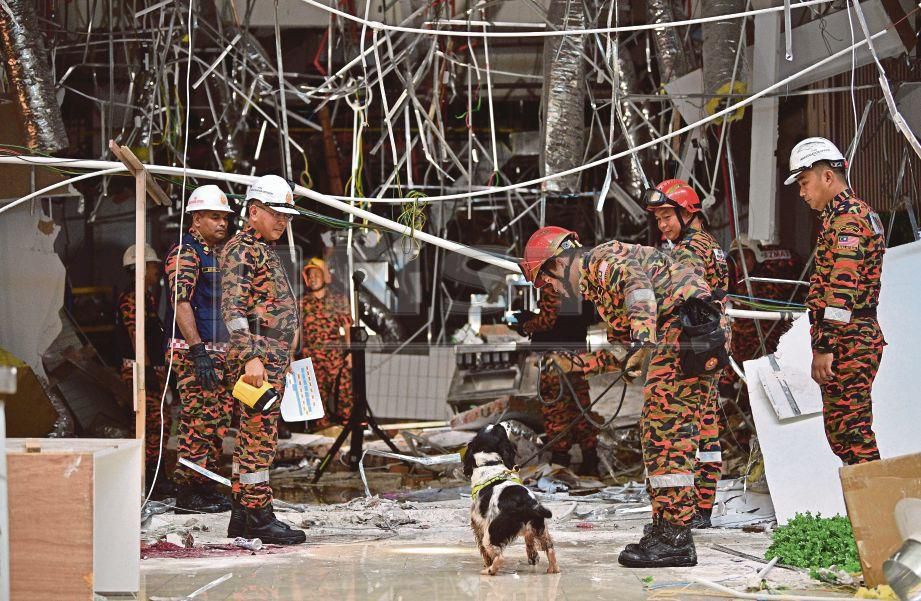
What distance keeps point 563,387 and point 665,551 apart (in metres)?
3.75

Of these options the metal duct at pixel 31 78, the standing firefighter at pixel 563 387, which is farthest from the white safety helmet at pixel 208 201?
the standing firefighter at pixel 563 387

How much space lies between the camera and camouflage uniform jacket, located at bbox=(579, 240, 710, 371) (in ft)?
16.1

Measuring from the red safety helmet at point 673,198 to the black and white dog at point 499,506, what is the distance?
81.7 inches

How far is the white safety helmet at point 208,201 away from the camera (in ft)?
24.1

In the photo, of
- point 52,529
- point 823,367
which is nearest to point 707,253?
point 823,367

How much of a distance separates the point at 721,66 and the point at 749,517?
2.87 metres

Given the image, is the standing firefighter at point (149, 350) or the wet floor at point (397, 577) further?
the standing firefighter at point (149, 350)

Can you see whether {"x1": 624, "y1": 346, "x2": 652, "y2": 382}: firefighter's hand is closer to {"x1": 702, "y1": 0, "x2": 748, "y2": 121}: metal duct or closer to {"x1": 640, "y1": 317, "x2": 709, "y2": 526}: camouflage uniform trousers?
{"x1": 640, "y1": 317, "x2": 709, "y2": 526}: camouflage uniform trousers

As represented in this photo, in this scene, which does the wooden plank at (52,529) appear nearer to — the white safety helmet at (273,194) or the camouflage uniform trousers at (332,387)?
the white safety helmet at (273,194)

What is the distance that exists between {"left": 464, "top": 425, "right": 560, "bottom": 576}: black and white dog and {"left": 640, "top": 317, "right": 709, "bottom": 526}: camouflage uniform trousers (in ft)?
1.97

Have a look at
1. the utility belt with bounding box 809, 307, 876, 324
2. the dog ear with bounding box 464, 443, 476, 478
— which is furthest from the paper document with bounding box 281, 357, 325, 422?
the utility belt with bounding box 809, 307, 876, 324

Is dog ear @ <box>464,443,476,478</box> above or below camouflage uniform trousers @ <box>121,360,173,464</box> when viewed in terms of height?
above

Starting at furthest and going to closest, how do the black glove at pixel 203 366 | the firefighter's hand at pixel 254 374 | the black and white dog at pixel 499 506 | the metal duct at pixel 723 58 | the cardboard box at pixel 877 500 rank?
the metal duct at pixel 723 58
the black glove at pixel 203 366
the firefighter's hand at pixel 254 374
the black and white dog at pixel 499 506
the cardboard box at pixel 877 500

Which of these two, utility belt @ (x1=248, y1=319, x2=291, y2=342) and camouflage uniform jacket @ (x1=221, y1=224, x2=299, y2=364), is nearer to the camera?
camouflage uniform jacket @ (x1=221, y1=224, x2=299, y2=364)
